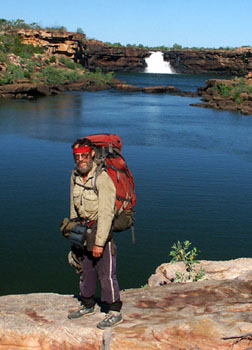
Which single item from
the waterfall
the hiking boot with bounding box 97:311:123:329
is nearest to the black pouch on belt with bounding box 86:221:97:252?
the hiking boot with bounding box 97:311:123:329

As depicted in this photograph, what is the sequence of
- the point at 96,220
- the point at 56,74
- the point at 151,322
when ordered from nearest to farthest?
the point at 151,322 < the point at 96,220 < the point at 56,74

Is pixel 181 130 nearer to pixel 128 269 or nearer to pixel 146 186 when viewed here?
pixel 146 186

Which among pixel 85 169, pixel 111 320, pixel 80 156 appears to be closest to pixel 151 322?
pixel 111 320

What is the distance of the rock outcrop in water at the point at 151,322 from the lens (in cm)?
412

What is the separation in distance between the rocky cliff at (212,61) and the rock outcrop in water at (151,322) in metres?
114

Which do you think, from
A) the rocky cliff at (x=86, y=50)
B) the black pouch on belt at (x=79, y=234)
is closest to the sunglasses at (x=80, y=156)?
the black pouch on belt at (x=79, y=234)

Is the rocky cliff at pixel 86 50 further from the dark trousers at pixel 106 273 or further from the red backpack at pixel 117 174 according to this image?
the dark trousers at pixel 106 273

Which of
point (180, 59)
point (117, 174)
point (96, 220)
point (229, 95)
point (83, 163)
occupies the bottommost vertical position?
point (96, 220)

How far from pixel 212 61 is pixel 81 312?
119 meters

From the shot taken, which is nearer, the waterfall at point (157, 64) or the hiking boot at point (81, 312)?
the hiking boot at point (81, 312)

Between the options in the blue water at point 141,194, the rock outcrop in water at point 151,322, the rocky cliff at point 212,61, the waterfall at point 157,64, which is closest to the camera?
the rock outcrop in water at point 151,322

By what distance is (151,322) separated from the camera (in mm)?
4434

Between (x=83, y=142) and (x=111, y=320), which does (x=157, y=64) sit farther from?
(x=111, y=320)

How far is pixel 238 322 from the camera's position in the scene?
4188mm
